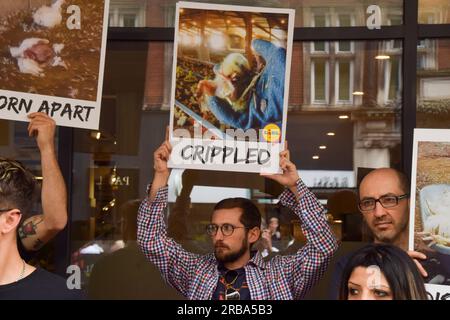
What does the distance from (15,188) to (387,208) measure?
1583mm

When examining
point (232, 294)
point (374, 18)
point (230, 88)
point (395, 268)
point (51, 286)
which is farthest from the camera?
point (374, 18)

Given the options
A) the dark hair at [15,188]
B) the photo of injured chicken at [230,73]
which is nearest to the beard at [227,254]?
the photo of injured chicken at [230,73]

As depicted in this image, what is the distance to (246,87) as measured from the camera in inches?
146

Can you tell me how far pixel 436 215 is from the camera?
325cm

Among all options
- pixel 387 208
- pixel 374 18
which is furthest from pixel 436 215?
pixel 374 18

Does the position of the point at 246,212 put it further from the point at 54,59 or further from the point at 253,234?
the point at 54,59

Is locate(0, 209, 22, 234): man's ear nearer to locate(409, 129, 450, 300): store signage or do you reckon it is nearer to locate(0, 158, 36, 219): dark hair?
locate(0, 158, 36, 219): dark hair

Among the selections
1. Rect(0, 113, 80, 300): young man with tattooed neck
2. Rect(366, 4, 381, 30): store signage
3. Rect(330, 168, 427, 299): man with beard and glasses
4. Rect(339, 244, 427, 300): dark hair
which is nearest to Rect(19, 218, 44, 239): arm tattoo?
Rect(0, 113, 80, 300): young man with tattooed neck

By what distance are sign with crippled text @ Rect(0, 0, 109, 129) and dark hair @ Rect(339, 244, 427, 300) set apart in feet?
5.10

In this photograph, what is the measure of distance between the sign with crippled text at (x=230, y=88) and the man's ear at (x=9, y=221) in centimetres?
94

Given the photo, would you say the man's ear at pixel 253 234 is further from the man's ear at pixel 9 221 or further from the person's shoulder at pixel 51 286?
the man's ear at pixel 9 221

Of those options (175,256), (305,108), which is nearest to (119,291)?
(175,256)

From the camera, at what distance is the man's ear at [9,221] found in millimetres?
2826
